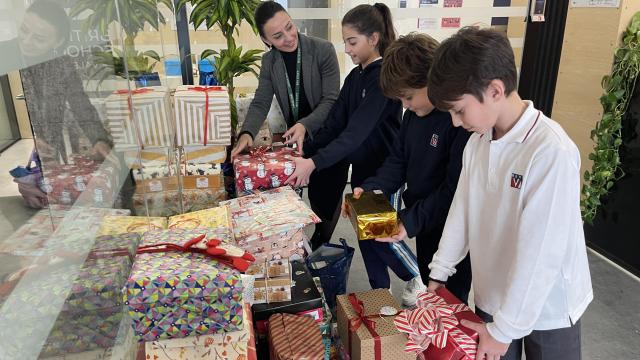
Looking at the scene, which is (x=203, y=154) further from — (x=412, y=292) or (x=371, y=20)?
(x=412, y=292)

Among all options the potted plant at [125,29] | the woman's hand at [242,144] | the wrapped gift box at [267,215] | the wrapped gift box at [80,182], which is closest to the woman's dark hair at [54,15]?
the potted plant at [125,29]

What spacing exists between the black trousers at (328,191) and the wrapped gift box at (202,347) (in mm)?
1647

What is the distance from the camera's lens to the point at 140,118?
188 centimetres

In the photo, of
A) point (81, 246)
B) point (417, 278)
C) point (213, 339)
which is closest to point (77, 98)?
point (81, 246)

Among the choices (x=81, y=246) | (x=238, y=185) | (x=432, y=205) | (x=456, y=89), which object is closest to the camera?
(x=81, y=246)

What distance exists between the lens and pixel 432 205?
5.82 ft

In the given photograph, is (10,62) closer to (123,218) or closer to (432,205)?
(123,218)

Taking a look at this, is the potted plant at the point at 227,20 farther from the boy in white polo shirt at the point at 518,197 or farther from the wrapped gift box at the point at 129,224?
the boy in white polo shirt at the point at 518,197

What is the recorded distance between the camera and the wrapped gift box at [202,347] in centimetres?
125

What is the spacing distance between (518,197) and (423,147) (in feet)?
2.13

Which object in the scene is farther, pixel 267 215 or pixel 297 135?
pixel 297 135

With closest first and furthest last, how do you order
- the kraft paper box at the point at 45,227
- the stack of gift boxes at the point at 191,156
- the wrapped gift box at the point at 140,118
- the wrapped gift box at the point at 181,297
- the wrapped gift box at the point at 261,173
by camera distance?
the kraft paper box at the point at 45,227
the wrapped gift box at the point at 181,297
the wrapped gift box at the point at 140,118
the stack of gift boxes at the point at 191,156
the wrapped gift box at the point at 261,173

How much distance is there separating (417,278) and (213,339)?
1454 mm

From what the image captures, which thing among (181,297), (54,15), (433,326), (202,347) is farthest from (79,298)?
(433,326)
